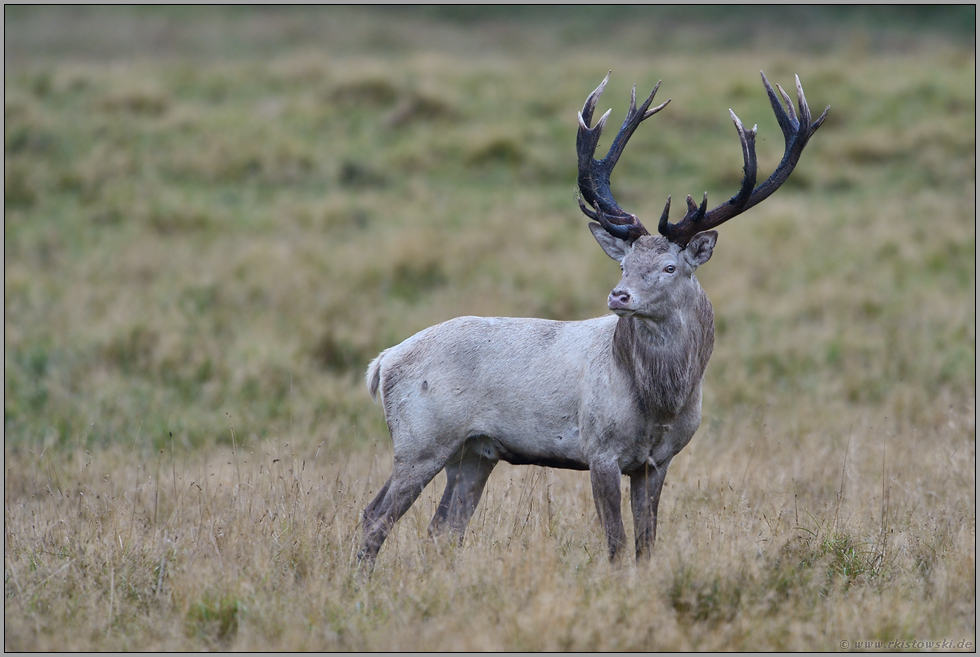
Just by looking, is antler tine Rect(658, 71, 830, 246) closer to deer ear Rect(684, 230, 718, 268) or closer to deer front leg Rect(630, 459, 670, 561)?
deer ear Rect(684, 230, 718, 268)

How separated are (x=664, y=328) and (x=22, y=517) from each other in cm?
443

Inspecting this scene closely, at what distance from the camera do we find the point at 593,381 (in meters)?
5.40

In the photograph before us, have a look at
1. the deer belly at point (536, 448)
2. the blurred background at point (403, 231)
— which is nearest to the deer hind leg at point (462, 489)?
the deer belly at point (536, 448)

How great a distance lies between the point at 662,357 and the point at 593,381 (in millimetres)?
443

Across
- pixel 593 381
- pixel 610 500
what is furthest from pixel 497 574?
pixel 593 381

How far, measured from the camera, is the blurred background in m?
10.3

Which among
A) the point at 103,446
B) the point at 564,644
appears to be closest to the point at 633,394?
the point at 564,644

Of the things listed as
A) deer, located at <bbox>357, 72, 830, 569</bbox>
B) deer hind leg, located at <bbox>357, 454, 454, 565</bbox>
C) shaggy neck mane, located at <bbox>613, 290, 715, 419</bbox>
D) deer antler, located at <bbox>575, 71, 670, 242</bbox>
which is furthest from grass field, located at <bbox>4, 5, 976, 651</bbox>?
deer antler, located at <bbox>575, 71, 670, 242</bbox>

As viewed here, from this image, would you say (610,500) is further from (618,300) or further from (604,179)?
(604,179)

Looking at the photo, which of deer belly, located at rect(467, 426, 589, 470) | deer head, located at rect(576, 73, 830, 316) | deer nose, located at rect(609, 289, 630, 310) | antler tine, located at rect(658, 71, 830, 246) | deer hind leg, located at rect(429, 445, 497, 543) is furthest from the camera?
deer hind leg, located at rect(429, 445, 497, 543)

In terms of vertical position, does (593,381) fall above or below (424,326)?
above

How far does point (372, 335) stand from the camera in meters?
11.9

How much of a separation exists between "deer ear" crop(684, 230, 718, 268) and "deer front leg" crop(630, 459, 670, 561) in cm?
122

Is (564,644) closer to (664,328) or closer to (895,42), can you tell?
(664,328)
